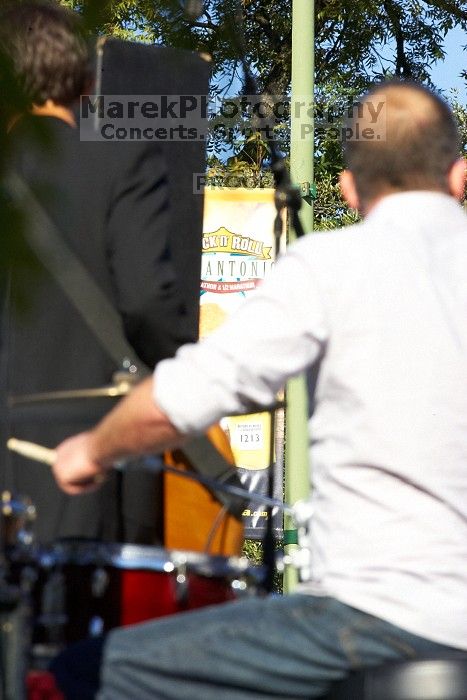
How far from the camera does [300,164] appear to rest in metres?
7.18

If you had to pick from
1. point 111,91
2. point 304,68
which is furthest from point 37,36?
point 304,68

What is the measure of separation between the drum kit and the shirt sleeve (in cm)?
30

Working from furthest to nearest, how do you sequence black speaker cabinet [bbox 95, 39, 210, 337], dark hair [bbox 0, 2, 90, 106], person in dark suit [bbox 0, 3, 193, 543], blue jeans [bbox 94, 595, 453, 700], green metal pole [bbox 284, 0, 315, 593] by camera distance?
green metal pole [bbox 284, 0, 315, 593] → black speaker cabinet [bbox 95, 39, 210, 337] → person in dark suit [bbox 0, 3, 193, 543] → blue jeans [bbox 94, 595, 453, 700] → dark hair [bbox 0, 2, 90, 106]

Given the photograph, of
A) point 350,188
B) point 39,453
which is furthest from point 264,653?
point 350,188

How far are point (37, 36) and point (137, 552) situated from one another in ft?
4.45

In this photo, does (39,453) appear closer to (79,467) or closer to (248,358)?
(79,467)

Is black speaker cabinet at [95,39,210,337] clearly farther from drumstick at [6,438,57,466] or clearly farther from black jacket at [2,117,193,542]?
drumstick at [6,438,57,466]

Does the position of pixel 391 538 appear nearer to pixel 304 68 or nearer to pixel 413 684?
pixel 413 684

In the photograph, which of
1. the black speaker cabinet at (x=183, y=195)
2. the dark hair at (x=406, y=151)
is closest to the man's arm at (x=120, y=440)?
the dark hair at (x=406, y=151)

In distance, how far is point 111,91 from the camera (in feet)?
12.3

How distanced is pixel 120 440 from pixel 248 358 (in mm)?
243

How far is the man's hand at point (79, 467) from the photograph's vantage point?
1960 millimetres

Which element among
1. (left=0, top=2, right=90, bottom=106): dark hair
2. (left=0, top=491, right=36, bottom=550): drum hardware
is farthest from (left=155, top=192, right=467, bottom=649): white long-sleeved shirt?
(left=0, top=2, right=90, bottom=106): dark hair

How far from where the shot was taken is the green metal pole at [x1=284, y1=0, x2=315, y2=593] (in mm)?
6965
